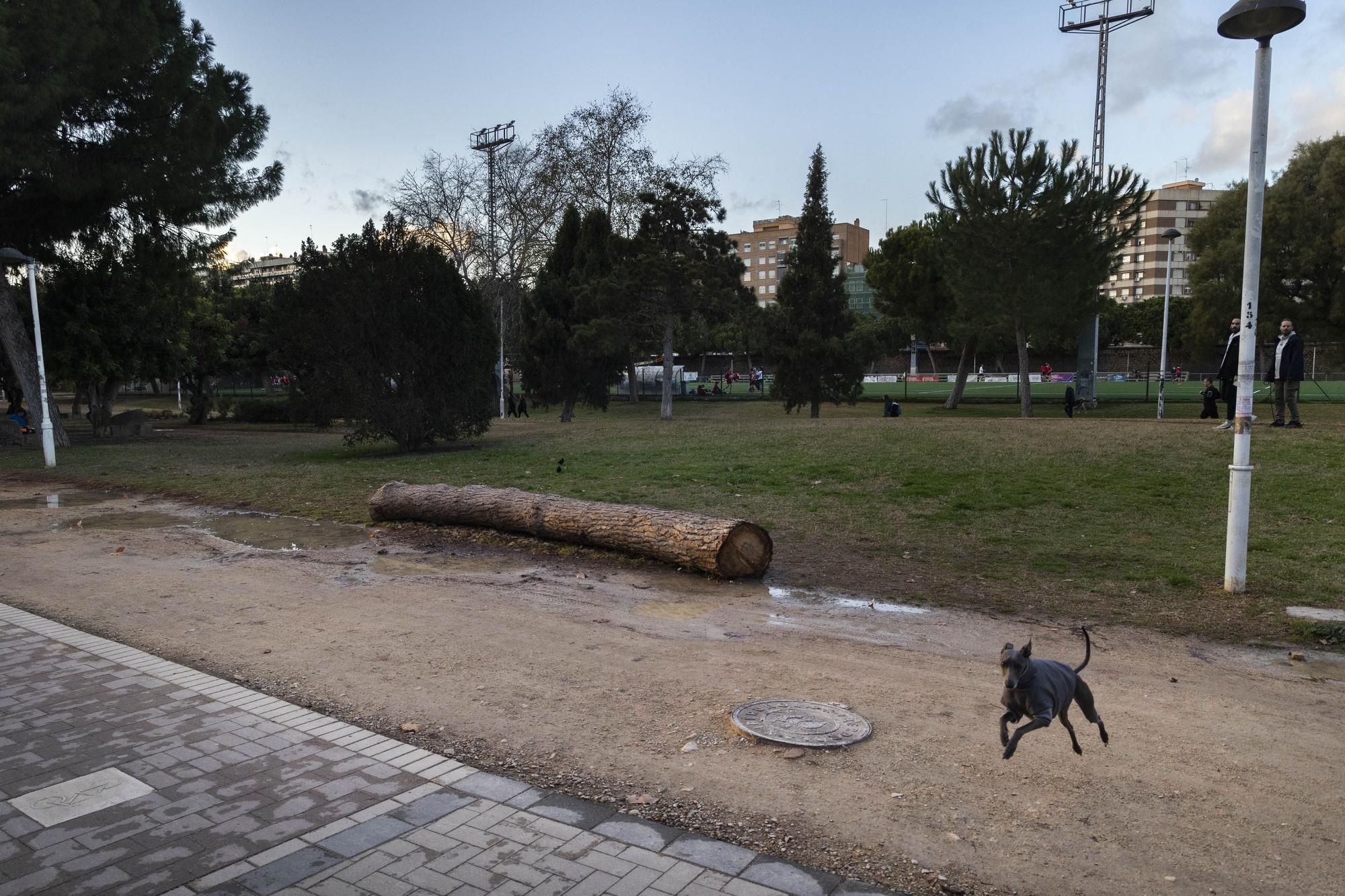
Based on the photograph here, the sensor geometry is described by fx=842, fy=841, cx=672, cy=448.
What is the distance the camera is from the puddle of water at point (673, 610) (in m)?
6.93

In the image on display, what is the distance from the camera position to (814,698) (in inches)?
196

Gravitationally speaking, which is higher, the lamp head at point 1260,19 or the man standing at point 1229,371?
the lamp head at point 1260,19

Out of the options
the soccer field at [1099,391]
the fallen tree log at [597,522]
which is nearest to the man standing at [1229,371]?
the fallen tree log at [597,522]

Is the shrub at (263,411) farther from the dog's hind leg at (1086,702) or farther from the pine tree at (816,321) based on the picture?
the dog's hind leg at (1086,702)

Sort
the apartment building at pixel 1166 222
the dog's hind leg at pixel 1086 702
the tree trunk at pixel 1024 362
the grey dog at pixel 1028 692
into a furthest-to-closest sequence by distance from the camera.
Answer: the apartment building at pixel 1166 222 → the tree trunk at pixel 1024 362 → the dog's hind leg at pixel 1086 702 → the grey dog at pixel 1028 692

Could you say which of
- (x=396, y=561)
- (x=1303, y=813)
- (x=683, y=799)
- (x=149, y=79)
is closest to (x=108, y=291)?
(x=149, y=79)

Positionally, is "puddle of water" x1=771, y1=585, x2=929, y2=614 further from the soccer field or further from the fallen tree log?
the soccer field

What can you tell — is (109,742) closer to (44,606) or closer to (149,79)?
(44,606)

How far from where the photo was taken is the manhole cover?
4.37 meters

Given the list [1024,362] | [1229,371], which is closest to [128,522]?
[1229,371]

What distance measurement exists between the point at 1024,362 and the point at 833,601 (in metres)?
24.7

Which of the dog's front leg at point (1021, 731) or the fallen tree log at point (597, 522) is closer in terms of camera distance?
the dog's front leg at point (1021, 731)

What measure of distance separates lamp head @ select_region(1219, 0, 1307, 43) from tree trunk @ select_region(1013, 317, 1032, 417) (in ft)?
75.4

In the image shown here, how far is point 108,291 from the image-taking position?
25312 millimetres
